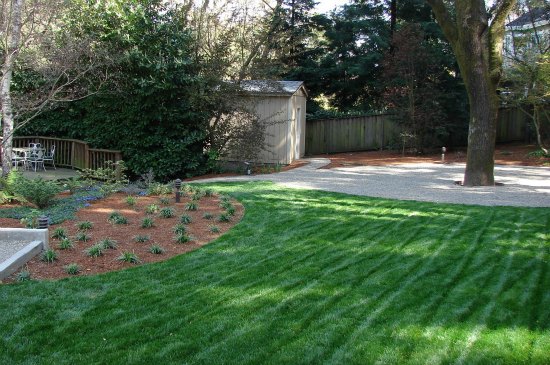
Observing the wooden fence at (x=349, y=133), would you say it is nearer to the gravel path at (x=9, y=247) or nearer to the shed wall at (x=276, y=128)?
the shed wall at (x=276, y=128)

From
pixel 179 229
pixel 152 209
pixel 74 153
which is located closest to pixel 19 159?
pixel 74 153

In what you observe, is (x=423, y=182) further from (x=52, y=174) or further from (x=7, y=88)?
(x=52, y=174)

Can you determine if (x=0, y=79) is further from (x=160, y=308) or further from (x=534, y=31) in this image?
(x=534, y=31)

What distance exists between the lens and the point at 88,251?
5.80 metres

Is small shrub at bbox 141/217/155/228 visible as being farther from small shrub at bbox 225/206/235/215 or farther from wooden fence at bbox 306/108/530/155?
wooden fence at bbox 306/108/530/155

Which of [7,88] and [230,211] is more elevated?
[7,88]

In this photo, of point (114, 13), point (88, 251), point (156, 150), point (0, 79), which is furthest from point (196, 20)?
point (88, 251)

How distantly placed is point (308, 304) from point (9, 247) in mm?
3643

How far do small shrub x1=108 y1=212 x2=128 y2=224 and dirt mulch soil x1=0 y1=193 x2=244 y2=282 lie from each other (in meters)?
0.08

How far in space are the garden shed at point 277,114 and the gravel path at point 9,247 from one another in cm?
1037

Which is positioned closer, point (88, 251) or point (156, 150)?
point (88, 251)

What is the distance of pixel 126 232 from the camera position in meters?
6.94

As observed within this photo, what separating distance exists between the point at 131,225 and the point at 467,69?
7.80 meters

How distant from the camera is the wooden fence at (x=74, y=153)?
15287 mm
